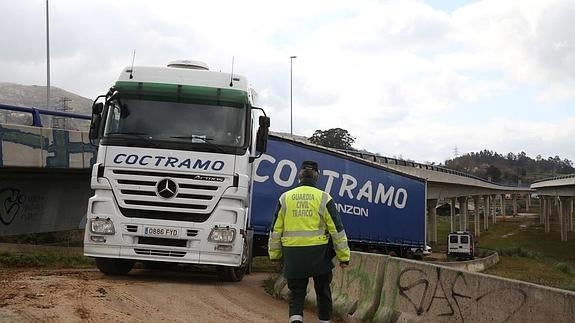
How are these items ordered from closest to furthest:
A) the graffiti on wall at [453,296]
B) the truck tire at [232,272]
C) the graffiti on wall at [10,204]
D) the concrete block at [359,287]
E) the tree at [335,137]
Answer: the graffiti on wall at [453,296], the concrete block at [359,287], the truck tire at [232,272], the graffiti on wall at [10,204], the tree at [335,137]

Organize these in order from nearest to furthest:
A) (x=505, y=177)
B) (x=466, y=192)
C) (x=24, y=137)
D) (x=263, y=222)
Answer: (x=24, y=137) < (x=263, y=222) < (x=466, y=192) < (x=505, y=177)

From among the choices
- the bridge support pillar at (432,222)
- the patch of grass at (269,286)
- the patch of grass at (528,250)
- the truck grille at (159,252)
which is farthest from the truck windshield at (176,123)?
the bridge support pillar at (432,222)

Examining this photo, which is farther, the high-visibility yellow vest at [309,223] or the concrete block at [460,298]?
the high-visibility yellow vest at [309,223]

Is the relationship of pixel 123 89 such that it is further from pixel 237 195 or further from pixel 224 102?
pixel 237 195

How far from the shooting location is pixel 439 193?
59000 mm

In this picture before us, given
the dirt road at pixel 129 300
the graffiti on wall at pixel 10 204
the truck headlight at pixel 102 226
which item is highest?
the graffiti on wall at pixel 10 204

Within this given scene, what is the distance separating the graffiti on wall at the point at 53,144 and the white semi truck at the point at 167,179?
564 cm

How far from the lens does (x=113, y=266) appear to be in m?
11.5

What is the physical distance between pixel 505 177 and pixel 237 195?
6606 inches

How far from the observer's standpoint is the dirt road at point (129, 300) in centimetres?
752

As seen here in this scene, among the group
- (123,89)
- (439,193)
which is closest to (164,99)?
(123,89)

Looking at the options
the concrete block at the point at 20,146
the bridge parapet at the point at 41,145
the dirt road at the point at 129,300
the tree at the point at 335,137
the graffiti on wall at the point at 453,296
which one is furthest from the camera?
the tree at the point at 335,137

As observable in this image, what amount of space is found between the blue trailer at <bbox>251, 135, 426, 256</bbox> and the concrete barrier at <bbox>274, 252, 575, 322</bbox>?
743cm

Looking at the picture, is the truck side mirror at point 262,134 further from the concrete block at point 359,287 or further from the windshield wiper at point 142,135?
the concrete block at point 359,287
